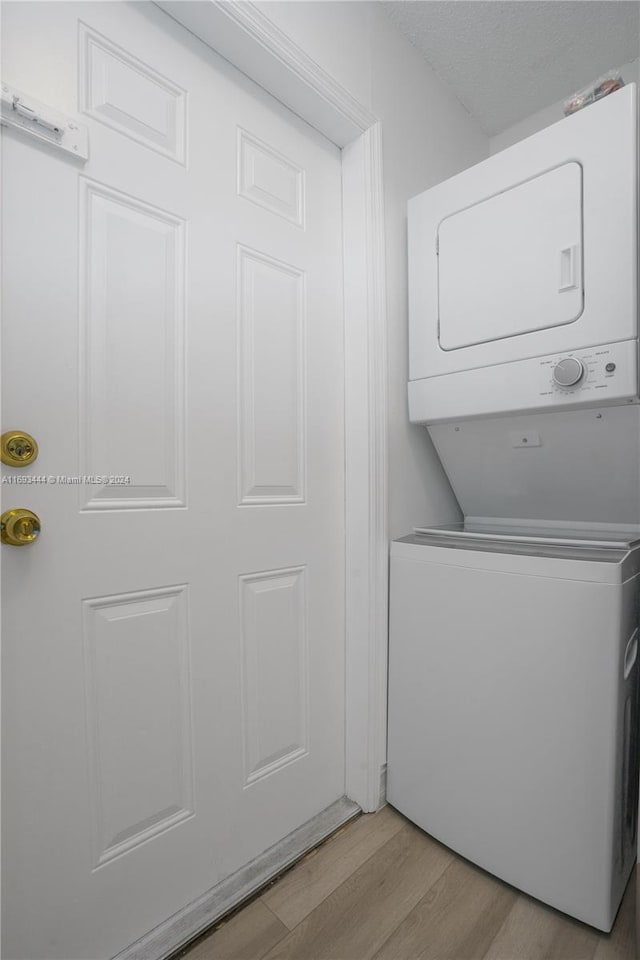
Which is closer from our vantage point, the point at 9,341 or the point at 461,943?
the point at 9,341

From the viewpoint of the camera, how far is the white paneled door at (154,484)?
0.90 m

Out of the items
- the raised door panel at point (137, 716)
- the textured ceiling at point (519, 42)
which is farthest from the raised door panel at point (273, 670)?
the textured ceiling at point (519, 42)

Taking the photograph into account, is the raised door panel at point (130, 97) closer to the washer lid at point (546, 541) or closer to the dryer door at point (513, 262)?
the dryer door at point (513, 262)

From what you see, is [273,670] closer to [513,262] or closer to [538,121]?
[513,262]

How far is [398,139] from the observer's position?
161 centimetres

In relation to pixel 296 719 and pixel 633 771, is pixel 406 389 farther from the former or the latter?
pixel 633 771

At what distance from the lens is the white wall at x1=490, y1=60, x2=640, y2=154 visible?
1719mm

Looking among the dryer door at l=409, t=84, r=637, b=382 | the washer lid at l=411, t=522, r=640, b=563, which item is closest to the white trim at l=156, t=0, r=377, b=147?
the dryer door at l=409, t=84, r=637, b=382

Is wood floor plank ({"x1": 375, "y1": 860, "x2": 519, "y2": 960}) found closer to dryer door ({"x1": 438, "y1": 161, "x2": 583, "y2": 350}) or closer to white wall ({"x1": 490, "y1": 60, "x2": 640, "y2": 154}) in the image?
dryer door ({"x1": 438, "y1": 161, "x2": 583, "y2": 350})

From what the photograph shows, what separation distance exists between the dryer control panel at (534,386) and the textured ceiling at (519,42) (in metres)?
1.22

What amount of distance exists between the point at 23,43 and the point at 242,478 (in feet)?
3.19

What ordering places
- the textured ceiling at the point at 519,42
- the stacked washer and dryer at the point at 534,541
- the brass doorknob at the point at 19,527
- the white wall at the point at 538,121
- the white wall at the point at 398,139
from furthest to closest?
the white wall at the point at 538,121 < the textured ceiling at the point at 519,42 < the white wall at the point at 398,139 < the stacked washer and dryer at the point at 534,541 < the brass doorknob at the point at 19,527

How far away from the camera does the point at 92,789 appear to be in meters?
0.96

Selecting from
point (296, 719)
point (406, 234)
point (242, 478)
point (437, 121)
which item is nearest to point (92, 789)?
point (296, 719)
